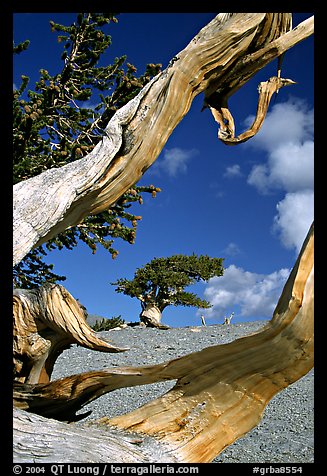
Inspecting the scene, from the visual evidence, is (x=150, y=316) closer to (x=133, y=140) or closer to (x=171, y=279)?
(x=171, y=279)

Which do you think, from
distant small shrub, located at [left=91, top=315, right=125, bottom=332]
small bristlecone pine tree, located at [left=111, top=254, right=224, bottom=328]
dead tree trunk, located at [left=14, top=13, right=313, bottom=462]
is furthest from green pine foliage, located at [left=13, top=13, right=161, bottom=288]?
small bristlecone pine tree, located at [left=111, top=254, right=224, bottom=328]

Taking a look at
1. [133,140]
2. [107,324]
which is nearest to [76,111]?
[133,140]

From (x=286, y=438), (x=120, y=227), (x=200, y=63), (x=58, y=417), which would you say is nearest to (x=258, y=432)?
(x=286, y=438)

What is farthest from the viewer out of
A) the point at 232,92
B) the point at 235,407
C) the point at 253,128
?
the point at 232,92

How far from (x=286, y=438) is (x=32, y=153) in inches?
211

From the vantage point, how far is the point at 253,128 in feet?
11.0

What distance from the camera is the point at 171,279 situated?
21969 mm

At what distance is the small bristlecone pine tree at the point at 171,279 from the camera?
22188 mm

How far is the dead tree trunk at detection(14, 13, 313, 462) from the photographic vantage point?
2365mm

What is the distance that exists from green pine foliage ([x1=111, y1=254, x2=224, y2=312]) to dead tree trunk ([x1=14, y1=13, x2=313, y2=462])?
741 inches

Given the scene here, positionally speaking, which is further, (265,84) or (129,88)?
(129,88)

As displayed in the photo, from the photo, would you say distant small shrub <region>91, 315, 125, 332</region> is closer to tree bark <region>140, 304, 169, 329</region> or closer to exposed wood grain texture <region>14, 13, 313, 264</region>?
tree bark <region>140, 304, 169, 329</region>

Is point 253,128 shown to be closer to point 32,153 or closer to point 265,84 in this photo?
point 265,84

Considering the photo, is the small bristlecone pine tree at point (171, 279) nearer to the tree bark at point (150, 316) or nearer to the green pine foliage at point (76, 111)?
the tree bark at point (150, 316)
